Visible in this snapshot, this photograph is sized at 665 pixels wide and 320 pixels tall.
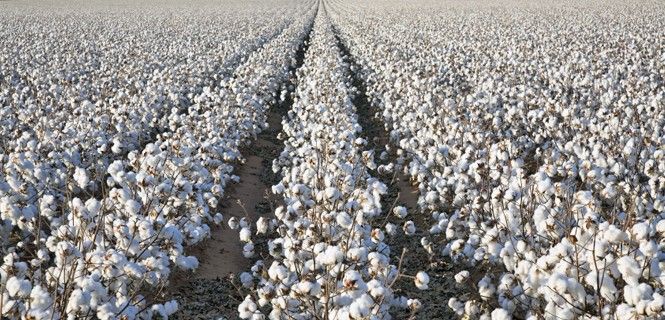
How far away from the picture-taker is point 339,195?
6.91 m

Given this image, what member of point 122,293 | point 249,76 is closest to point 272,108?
point 249,76

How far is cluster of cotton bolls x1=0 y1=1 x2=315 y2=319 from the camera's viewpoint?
5.38 meters

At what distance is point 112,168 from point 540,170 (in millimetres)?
4834

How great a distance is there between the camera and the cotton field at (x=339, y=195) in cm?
516

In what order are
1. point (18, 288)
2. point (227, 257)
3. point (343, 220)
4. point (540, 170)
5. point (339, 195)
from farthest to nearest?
point (227, 257)
point (540, 170)
point (339, 195)
point (343, 220)
point (18, 288)

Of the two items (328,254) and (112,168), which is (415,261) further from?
(112,168)

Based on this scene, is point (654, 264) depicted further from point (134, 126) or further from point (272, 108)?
point (272, 108)

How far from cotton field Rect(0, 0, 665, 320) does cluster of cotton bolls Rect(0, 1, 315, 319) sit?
0.12ft

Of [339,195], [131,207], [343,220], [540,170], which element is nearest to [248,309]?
[343,220]

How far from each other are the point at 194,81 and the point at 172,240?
41.1ft

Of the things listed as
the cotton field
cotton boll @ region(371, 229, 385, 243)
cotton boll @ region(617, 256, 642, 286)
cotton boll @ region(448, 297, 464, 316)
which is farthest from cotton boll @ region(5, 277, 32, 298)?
cotton boll @ region(617, 256, 642, 286)

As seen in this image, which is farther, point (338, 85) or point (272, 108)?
point (272, 108)

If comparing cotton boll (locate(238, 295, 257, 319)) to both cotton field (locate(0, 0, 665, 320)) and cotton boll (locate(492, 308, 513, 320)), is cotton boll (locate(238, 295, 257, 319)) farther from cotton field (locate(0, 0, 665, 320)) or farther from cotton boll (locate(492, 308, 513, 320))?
cotton boll (locate(492, 308, 513, 320))

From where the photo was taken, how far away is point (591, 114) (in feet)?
39.5
